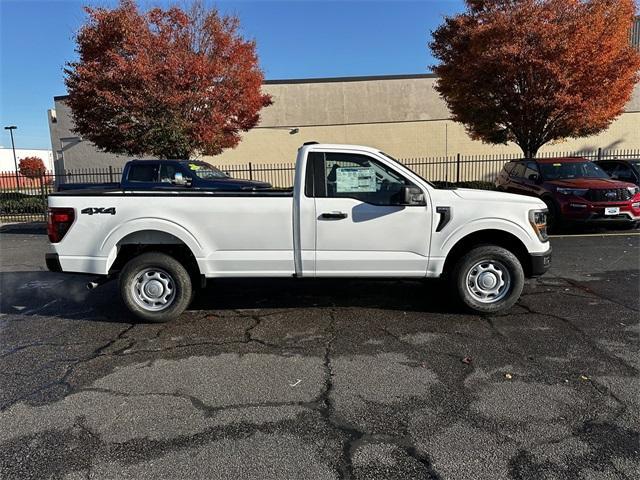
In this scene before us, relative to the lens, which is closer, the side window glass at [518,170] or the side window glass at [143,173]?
the side window glass at [143,173]

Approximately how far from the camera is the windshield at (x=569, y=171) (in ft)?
35.8

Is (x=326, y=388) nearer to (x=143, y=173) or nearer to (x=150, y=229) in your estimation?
(x=150, y=229)

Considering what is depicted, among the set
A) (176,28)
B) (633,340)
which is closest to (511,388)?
(633,340)

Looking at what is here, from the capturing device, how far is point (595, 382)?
3498mm

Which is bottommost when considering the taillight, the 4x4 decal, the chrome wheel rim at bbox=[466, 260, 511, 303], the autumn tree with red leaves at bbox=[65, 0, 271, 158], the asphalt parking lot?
the asphalt parking lot

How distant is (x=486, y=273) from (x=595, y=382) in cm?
168

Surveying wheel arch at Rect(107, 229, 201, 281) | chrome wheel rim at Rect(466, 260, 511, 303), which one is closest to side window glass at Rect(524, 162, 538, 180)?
chrome wheel rim at Rect(466, 260, 511, 303)

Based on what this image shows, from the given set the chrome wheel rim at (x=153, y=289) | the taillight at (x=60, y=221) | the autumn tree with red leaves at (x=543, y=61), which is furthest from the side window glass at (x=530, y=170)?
the taillight at (x=60, y=221)

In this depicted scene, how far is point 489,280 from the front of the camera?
16.4 feet

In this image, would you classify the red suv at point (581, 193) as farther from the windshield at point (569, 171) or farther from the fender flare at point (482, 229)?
the fender flare at point (482, 229)

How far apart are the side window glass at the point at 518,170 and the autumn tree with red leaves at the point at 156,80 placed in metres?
8.38

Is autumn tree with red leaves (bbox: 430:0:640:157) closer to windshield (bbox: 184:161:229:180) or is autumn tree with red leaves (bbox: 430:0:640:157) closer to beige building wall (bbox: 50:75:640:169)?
windshield (bbox: 184:161:229:180)

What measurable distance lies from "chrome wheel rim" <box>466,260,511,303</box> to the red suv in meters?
6.15

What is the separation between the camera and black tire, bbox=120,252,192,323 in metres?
4.92
